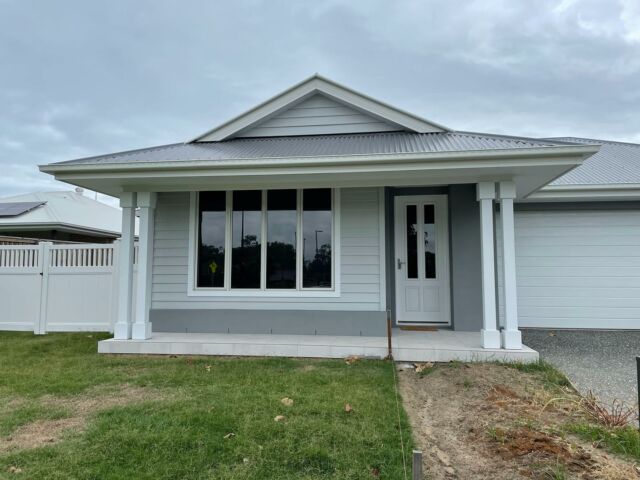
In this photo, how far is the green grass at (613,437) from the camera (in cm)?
271

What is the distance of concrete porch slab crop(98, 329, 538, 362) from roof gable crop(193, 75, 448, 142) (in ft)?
12.2

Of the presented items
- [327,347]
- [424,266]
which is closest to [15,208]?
[327,347]

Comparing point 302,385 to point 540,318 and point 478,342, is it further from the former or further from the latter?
point 540,318

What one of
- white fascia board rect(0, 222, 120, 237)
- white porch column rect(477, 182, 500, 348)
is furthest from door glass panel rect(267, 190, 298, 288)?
white fascia board rect(0, 222, 120, 237)

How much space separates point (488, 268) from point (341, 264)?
217 cm

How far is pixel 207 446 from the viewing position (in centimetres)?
291

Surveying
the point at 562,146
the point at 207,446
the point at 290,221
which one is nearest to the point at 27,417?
the point at 207,446

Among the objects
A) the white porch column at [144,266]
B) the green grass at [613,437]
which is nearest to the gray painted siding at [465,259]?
the green grass at [613,437]

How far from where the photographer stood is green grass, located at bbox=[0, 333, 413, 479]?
8.69ft

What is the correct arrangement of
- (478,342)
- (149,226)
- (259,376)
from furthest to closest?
(149,226) < (478,342) < (259,376)

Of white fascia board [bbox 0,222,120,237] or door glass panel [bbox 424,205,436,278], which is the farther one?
white fascia board [bbox 0,222,120,237]

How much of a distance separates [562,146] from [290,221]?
3.92 meters

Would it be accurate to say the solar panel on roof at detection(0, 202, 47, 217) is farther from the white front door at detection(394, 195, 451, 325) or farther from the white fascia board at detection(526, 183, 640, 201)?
the white fascia board at detection(526, 183, 640, 201)

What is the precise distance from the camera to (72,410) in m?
3.69
